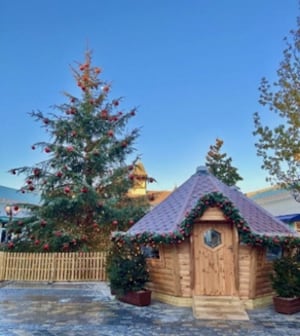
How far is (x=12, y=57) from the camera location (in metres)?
13.3

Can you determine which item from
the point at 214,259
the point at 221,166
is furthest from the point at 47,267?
the point at 221,166

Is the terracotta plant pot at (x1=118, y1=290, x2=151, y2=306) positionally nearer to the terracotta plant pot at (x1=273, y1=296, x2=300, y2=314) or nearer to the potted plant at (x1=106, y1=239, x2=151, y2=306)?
the potted plant at (x1=106, y1=239, x2=151, y2=306)

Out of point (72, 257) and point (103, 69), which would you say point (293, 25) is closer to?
point (103, 69)

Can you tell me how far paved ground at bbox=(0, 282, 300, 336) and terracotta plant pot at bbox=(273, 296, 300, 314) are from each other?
0.53 feet

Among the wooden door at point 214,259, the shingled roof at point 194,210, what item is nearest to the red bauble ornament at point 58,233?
the shingled roof at point 194,210

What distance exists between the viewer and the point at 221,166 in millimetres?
26875

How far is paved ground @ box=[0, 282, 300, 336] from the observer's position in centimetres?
600

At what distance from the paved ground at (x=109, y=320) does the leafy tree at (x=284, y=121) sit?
435cm

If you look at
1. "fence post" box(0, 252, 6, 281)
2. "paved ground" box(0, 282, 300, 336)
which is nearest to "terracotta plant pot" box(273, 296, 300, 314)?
"paved ground" box(0, 282, 300, 336)

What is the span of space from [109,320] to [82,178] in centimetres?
865

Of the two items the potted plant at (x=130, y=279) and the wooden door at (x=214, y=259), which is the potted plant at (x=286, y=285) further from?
the potted plant at (x=130, y=279)

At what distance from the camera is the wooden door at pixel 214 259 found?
8.53 m

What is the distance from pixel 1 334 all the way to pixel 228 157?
2404 centimetres

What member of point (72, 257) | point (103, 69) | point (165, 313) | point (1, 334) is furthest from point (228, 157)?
point (1, 334)
